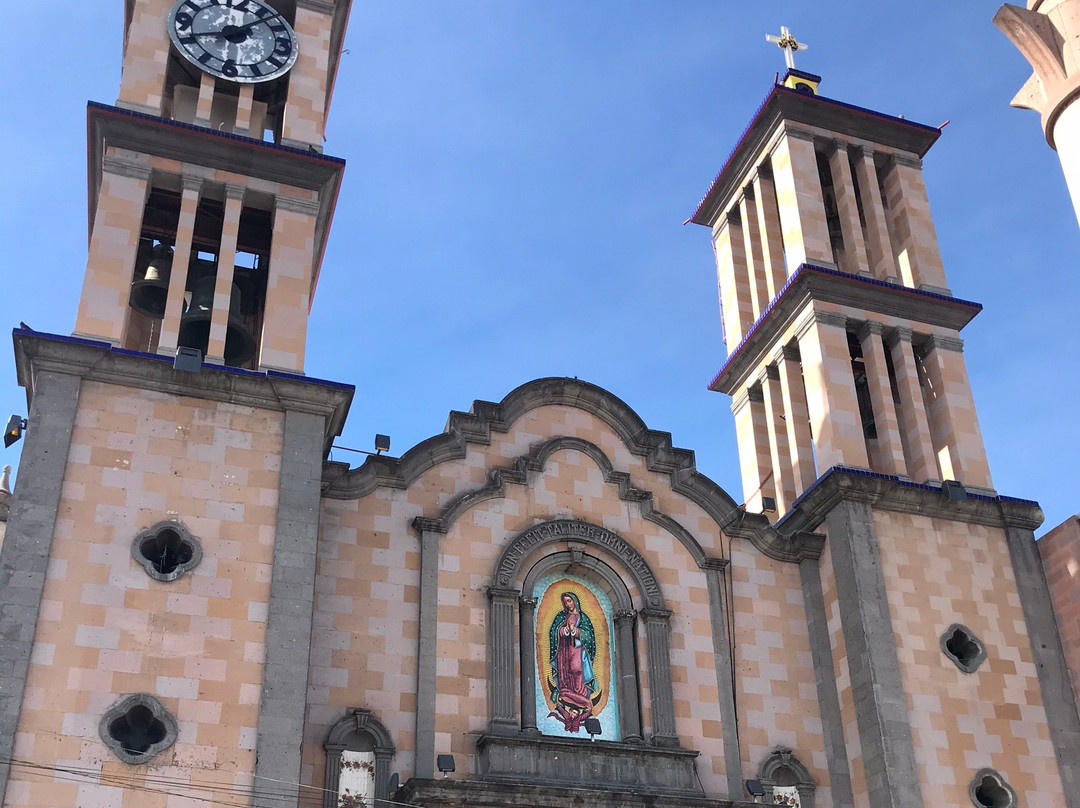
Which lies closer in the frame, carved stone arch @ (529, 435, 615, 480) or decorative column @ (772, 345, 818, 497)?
carved stone arch @ (529, 435, 615, 480)

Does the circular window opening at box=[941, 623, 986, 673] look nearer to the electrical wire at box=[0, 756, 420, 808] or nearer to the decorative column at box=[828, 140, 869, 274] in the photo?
the decorative column at box=[828, 140, 869, 274]

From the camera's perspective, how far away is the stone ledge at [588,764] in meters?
22.7

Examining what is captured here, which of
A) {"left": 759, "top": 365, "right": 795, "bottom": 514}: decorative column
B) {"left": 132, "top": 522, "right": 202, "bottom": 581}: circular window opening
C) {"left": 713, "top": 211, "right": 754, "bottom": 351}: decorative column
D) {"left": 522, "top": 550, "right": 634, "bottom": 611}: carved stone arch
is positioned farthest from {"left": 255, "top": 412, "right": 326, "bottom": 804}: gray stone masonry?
{"left": 713, "top": 211, "right": 754, "bottom": 351}: decorative column

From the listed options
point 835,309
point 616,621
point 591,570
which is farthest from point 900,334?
point 616,621

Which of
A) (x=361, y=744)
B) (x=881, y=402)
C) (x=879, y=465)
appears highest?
(x=881, y=402)

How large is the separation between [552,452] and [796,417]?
6.87 m

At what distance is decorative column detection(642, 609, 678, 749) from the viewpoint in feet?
79.8

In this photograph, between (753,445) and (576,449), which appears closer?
(576,449)

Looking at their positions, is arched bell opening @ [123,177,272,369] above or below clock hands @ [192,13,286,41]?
below

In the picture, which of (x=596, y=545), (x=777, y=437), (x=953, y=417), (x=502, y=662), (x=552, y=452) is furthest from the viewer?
(x=777, y=437)

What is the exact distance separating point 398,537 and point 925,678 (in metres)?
10.8

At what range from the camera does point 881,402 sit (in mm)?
29484

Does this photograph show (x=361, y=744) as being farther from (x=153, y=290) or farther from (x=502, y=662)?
(x=153, y=290)

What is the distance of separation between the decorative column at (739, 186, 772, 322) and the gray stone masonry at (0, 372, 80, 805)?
1852cm
